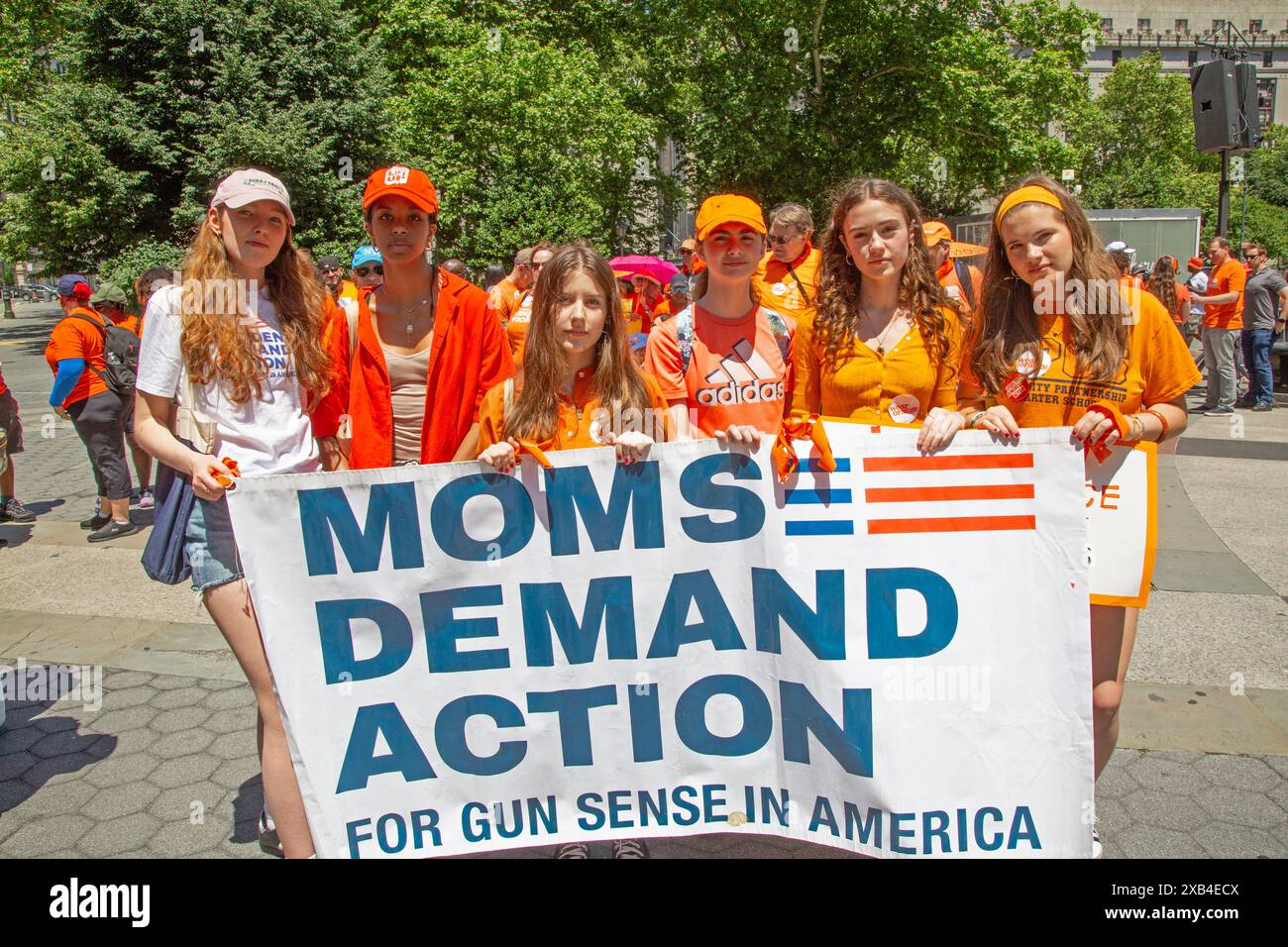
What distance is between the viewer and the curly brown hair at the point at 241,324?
2723 millimetres

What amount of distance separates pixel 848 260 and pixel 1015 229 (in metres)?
0.52

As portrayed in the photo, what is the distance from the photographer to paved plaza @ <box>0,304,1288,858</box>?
3.21 metres

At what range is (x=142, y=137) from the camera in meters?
20.4

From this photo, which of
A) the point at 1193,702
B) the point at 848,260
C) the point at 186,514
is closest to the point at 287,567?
the point at 186,514

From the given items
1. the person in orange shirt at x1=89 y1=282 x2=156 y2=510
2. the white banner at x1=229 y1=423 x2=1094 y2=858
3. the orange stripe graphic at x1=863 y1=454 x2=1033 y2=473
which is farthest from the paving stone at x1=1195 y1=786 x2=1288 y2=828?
the person in orange shirt at x1=89 y1=282 x2=156 y2=510

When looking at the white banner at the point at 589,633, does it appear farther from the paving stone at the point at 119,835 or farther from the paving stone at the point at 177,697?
the paving stone at the point at 177,697

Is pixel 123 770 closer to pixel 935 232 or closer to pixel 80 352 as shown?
pixel 935 232

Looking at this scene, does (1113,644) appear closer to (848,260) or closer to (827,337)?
(827,337)

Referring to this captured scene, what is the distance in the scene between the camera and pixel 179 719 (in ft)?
13.6

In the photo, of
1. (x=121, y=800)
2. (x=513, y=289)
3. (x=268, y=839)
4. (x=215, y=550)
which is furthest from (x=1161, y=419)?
(x=513, y=289)

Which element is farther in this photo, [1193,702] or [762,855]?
[1193,702]

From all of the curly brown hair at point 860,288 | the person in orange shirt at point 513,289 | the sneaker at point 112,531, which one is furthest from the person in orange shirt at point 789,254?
the sneaker at point 112,531

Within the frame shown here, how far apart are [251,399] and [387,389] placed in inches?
17.2
